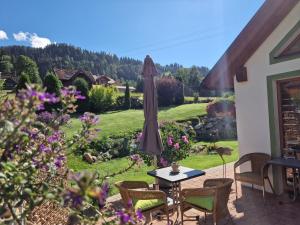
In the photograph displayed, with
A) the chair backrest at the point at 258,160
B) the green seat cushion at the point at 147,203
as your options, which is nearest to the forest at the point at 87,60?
the chair backrest at the point at 258,160

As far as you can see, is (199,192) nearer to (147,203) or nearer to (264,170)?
(147,203)

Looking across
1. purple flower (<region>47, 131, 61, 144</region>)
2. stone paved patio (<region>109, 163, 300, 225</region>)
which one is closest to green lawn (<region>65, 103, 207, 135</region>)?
stone paved patio (<region>109, 163, 300, 225</region>)

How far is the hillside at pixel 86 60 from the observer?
8225 cm

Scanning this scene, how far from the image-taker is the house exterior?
5.88m

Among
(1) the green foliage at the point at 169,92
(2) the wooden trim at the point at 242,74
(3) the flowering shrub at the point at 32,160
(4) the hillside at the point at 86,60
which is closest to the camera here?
(3) the flowering shrub at the point at 32,160

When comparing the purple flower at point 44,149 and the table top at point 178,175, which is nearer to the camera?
the purple flower at point 44,149

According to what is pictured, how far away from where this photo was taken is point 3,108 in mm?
1515

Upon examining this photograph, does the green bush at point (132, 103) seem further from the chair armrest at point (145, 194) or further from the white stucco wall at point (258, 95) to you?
the chair armrest at point (145, 194)

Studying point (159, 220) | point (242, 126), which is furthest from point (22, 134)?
point (242, 126)

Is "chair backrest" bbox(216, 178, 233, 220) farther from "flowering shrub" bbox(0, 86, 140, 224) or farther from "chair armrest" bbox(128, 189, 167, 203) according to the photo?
"flowering shrub" bbox(0, 86, 140, 224)

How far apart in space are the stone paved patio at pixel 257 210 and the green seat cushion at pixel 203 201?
575 mm

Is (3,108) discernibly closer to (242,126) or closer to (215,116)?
(242,126)

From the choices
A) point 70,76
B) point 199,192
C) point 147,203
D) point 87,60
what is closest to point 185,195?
point 199,192

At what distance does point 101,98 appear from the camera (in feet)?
84.4
